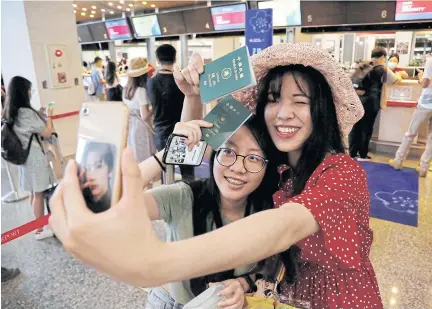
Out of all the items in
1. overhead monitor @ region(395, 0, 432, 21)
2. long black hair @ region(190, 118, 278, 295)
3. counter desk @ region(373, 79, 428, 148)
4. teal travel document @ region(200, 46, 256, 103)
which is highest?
overhead monitor @ region(395, 0, 432, 21)

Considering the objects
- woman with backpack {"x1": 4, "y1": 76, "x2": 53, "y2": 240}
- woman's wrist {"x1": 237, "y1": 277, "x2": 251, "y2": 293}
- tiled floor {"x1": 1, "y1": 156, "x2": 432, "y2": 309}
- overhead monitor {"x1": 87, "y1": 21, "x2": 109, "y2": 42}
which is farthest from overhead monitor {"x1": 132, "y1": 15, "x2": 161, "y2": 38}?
woman's wrist {"x1": 237, "y1": 277, "x2": 251, "y2": 293}

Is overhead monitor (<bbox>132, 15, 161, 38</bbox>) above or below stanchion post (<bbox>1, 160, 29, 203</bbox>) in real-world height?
above

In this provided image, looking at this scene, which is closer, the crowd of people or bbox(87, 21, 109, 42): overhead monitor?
the crowd of people

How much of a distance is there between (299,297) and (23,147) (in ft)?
9.30

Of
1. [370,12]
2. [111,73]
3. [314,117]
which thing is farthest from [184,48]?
[314,117]

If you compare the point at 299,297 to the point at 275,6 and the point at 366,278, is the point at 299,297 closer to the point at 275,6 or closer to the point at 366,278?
the point at 366,278

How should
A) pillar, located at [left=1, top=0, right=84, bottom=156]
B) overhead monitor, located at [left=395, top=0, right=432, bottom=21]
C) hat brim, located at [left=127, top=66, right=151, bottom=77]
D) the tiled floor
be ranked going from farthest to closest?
overhead monitor, located at [left=395, top=0, right=432, bottom=21], pillar, located at [left=1, top=0, right=84, bottom=156], hat brim, located at [left=127, top=66, right=151, bottom=77], the tiled floor

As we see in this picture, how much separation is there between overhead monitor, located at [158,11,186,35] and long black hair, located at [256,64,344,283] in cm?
811

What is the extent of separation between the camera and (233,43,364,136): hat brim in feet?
3.00

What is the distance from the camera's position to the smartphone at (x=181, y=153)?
89 centimetres

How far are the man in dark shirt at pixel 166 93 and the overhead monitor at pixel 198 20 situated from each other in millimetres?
4959

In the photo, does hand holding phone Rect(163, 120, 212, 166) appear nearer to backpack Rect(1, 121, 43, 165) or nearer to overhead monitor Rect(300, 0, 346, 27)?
backpack Rect(1, 121, 43, 165)

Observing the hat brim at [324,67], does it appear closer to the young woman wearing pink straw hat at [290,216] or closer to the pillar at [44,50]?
the young woman wearing pink straw hat at [290,216]

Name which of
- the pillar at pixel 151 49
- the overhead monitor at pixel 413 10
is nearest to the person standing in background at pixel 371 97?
the overhead monitor at pixel 413 10
